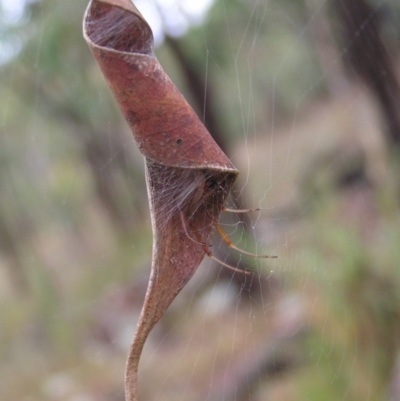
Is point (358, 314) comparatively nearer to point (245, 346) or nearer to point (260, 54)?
point (245, 346)

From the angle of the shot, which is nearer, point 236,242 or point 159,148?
point 159,148

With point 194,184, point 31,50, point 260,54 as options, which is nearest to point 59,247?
point 260,54

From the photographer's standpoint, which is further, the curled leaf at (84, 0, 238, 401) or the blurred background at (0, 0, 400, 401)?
the blurred background at (0, 0, 400, 401)

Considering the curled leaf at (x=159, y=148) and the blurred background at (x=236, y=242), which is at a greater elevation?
the curled leaf at (x=159, y=148)

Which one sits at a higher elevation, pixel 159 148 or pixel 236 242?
pixel 159 148

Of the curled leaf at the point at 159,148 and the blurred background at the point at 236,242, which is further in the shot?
the blurred background at the point at 236,242

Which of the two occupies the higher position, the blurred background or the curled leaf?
the curled leaf
